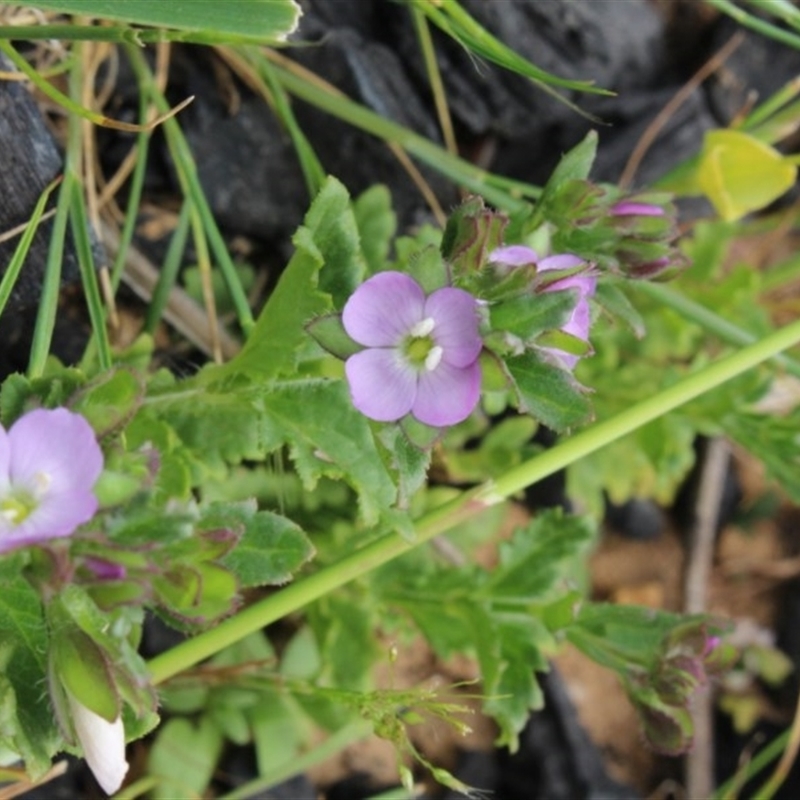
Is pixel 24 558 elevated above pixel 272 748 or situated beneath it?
elevated above

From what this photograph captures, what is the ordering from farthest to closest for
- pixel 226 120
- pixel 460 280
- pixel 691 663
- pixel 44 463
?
pixel 226 120 < pixel 691 663 < pixel 460 280 < pixel 44 463

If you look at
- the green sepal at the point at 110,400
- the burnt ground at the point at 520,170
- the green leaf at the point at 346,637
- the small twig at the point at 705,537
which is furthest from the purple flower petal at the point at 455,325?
the small twig at the point at 705,537

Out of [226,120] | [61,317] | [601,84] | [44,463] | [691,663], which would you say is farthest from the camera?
[601,84]

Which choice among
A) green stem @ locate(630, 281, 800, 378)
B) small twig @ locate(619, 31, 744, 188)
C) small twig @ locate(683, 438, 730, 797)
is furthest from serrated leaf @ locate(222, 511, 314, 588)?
small twig @ locate(683, 438, 730, 797)

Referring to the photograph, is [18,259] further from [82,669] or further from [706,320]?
[706,320]

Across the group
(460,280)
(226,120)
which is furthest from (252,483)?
(460,280)

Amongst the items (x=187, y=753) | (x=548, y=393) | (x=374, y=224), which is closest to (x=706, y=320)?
(x=374, y=224)

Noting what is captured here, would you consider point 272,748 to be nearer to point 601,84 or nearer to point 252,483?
point 252,483
